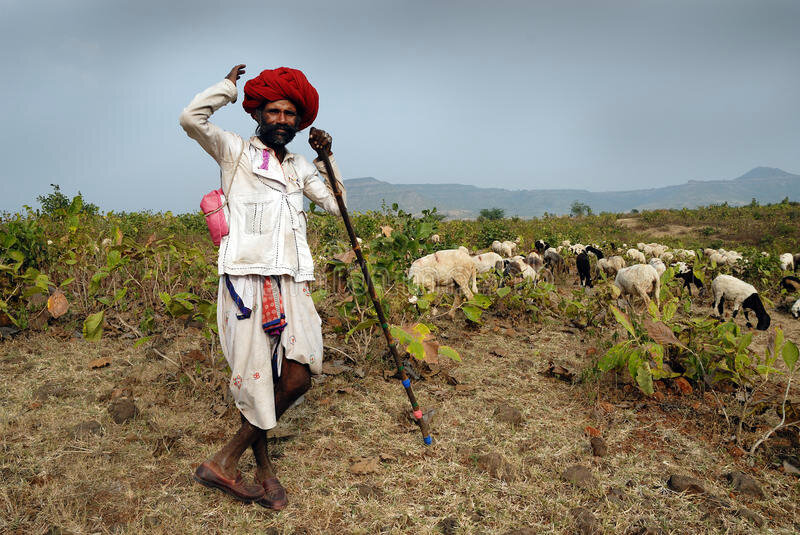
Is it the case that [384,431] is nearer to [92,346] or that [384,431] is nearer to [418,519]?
[418,519]

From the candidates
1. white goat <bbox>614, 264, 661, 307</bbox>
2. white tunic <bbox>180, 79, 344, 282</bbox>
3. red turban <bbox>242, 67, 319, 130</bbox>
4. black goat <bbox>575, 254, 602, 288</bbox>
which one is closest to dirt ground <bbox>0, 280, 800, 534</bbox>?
white tunic <bbox>180, 79, 344, 282</bbox>

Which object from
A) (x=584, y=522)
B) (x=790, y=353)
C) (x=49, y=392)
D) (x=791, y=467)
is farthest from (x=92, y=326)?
(x=791, y=467)

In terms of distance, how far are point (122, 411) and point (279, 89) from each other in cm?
243

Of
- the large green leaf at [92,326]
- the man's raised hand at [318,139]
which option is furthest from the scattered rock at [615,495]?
the large green leaf at [92,326]

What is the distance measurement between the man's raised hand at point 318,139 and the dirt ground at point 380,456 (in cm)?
181

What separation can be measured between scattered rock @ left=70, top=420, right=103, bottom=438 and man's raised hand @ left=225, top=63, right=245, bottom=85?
2.36m

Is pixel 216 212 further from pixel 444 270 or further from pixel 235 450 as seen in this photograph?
pixel 444 270

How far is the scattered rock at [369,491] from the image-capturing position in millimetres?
2197

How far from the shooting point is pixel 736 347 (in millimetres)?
2842

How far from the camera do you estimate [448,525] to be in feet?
Answer: 6.63

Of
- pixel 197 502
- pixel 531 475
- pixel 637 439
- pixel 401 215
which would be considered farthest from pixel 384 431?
pixel 401 215

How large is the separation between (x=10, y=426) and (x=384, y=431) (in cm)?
245

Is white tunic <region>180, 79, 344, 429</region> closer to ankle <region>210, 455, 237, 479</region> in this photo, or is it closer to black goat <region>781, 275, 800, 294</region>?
ankle <region>210, 455, 237, 479</region>

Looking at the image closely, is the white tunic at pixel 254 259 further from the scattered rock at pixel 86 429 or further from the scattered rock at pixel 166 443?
the scattered rock at pixel 86 429
